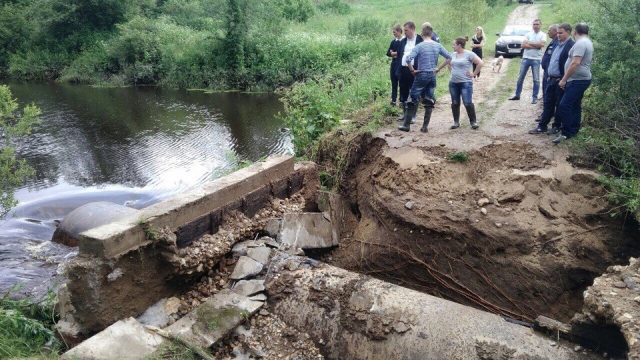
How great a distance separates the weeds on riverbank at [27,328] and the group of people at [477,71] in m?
5.86

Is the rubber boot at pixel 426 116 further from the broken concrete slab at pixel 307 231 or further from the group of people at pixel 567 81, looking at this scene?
the broken concrete slab at pixel 307 231

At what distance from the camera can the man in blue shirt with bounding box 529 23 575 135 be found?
24.0 feet

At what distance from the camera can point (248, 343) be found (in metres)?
5.03

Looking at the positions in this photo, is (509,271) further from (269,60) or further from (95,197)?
(269,60)

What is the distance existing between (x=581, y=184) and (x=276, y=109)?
13405mm

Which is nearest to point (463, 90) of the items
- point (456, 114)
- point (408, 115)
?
point (456, 114)

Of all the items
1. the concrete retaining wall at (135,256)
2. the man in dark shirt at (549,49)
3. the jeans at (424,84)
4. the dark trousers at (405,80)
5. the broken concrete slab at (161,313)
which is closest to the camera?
the concrete retaining wall at (135,256)

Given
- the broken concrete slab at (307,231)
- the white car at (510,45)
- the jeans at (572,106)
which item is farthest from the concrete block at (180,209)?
the white car at (510,45)

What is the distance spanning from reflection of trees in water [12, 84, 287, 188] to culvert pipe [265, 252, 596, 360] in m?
7.36

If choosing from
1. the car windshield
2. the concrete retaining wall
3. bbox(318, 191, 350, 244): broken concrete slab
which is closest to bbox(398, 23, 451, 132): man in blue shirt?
bbox(318, 191, 350, 244): broken concrete slab

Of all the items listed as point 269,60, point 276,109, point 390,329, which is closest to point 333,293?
point 390,329

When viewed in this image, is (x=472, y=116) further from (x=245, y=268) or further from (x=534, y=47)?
(x=245, y=268)

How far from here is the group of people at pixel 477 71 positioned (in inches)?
270

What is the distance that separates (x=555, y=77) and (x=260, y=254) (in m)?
5.24
